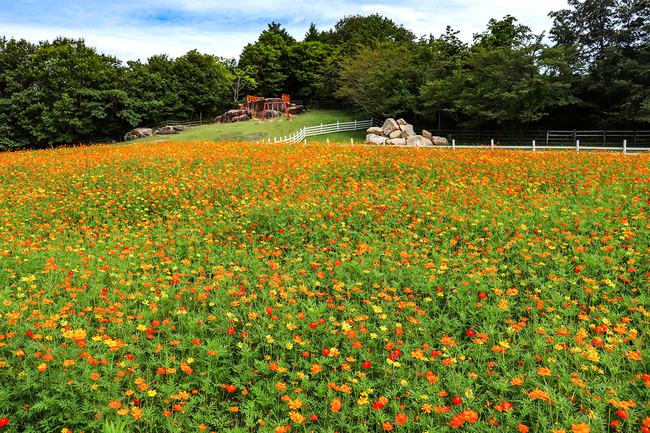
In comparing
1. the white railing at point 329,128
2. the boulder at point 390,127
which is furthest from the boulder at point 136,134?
the boulder at point 390,127

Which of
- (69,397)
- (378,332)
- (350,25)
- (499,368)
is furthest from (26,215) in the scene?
(350,25)

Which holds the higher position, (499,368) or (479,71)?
(479,71)

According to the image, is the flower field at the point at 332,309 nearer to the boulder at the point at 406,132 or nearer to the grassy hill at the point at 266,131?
the boulder at the point at 406,132

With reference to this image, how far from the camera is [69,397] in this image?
3166mm

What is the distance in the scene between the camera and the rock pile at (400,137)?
89.7ft

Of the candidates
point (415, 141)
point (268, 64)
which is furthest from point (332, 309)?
point (268, 64)

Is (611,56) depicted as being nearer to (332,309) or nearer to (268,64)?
(332,309)

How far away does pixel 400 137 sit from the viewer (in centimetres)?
2908

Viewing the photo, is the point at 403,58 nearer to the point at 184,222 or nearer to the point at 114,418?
the point at 184,222

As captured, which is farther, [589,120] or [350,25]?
[350,25]

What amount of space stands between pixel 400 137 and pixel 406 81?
806 cm

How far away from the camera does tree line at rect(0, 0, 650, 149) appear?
25.9 m

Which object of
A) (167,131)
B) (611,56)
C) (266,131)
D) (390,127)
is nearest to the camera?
(611,56)

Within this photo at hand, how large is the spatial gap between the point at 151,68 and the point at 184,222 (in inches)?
1854
